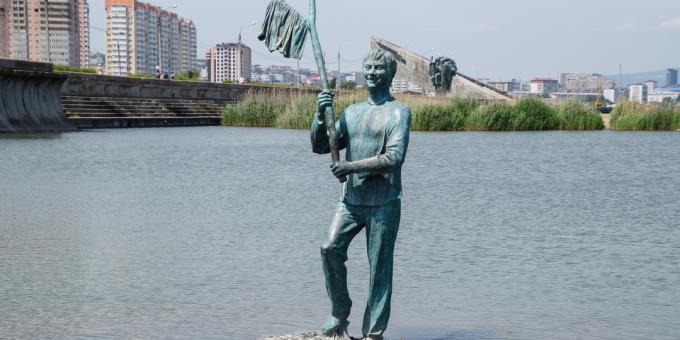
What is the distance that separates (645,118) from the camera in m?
44.4

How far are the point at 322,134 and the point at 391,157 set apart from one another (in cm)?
44

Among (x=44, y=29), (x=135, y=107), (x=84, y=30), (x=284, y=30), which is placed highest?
(x=84, y=30)

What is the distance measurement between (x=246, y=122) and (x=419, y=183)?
30537 mm

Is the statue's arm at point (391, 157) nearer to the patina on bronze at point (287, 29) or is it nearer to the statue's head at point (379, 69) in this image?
the statue's head at point (379, 69)

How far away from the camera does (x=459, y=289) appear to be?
30.6 feet

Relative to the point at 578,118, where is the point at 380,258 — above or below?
above

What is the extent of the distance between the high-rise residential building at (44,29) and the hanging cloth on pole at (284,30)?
95501 mm

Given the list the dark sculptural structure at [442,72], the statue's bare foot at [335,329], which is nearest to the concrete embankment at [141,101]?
the dark sculptural structure at [442,72]

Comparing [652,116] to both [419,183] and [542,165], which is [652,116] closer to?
[542,165]

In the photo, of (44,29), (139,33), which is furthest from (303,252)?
(139,33)

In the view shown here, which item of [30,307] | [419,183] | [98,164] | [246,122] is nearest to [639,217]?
[419,183]

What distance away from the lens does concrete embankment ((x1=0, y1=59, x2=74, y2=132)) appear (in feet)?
111

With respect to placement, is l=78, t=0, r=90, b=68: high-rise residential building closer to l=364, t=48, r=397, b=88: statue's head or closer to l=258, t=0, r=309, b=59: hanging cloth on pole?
l=258, t=0, r=309, b=59: hanging cloth on pole

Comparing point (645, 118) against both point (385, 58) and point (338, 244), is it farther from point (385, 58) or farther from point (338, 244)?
point (338, 244)
